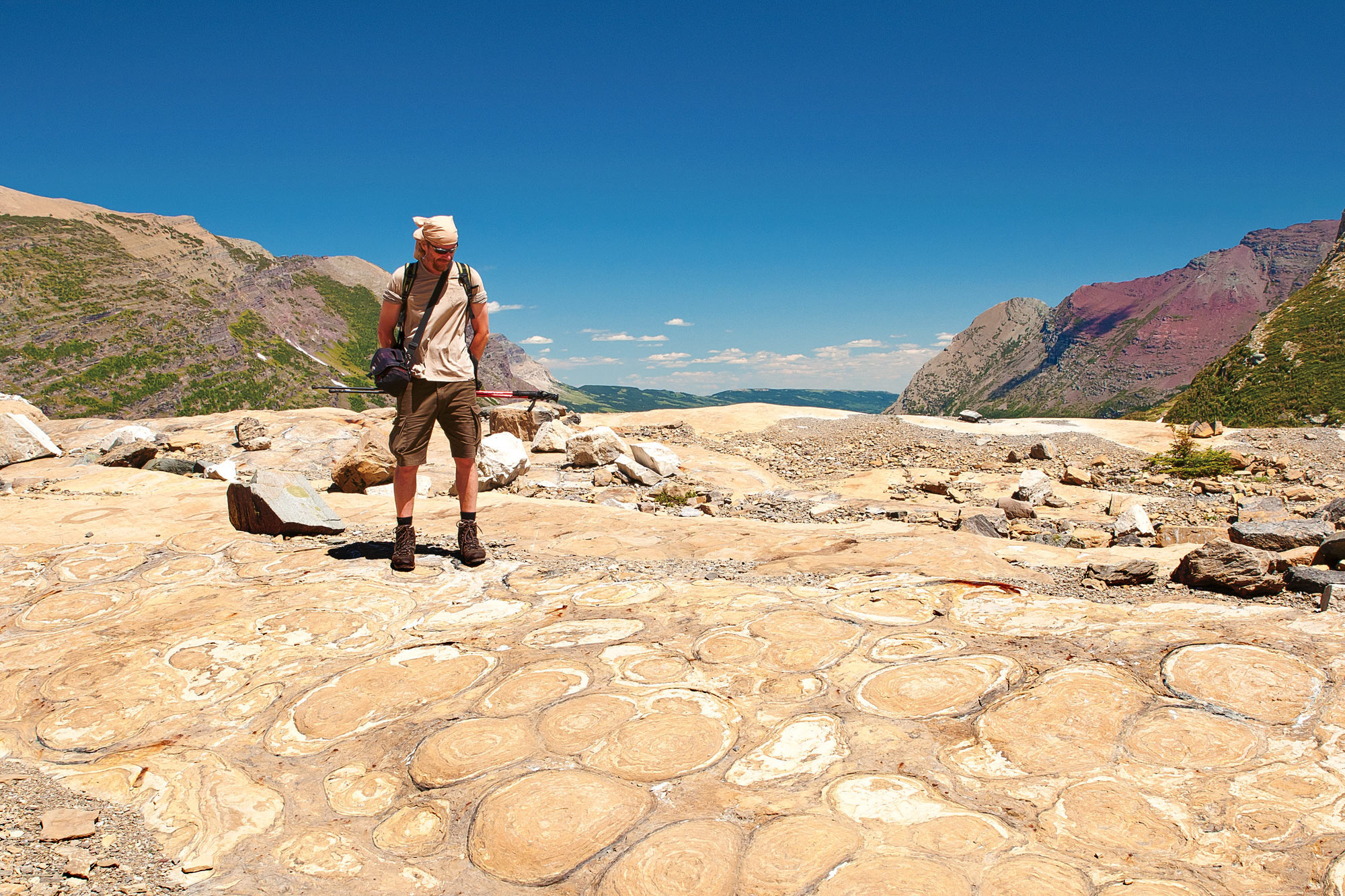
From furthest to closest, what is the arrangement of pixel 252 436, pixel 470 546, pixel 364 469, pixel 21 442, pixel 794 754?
pixel 252 436 < pixel 21 442 < pixel 364 469 < pixel 470 546 < pixel 794 754

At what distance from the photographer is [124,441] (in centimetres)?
1370

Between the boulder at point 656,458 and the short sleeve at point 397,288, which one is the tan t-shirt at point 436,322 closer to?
the short sleeve at point 397,288

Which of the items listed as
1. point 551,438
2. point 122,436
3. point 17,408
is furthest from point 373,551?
point 17,408

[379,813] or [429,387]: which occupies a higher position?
[429,387]

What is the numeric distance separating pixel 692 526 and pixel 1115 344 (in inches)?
5778

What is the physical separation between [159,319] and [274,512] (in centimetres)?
9278

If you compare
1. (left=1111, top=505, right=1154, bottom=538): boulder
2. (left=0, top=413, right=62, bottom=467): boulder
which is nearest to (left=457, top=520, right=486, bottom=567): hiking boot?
(left=1111, top=505, right=1154, bottom=538): boulder

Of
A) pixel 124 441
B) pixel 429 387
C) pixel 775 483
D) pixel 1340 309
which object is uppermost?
pixel 1340 309

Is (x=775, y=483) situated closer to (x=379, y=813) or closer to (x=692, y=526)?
(x=692, y=526)

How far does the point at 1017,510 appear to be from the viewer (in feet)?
36.1

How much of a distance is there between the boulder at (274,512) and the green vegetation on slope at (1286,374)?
3860cm

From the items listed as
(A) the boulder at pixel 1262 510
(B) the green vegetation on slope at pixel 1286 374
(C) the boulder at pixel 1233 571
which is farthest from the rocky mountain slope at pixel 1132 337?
Result: (C) the boulder at pixel 1233 571

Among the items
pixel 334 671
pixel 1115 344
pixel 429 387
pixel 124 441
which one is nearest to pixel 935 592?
pixel 334 671

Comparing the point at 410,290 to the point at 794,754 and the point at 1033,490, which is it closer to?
the point at 794,754
